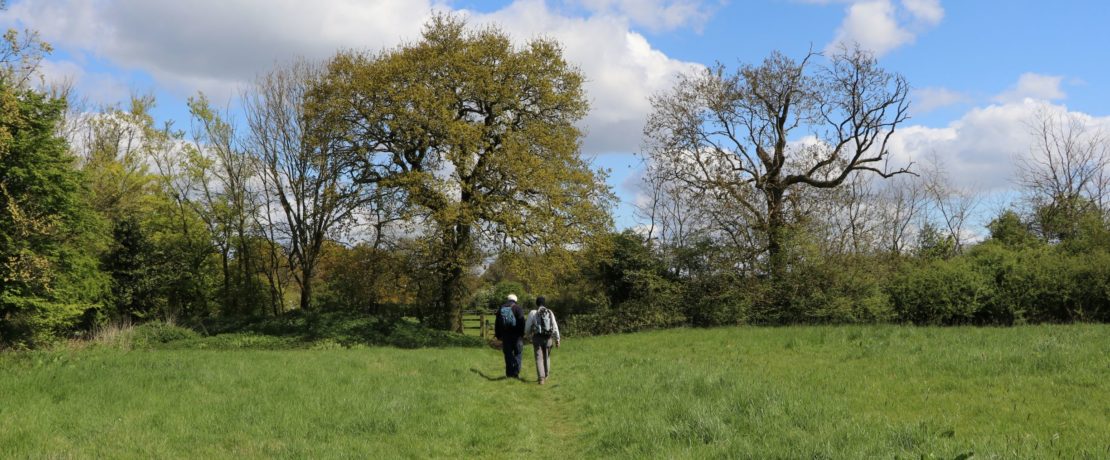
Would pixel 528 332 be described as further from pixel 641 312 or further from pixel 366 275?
pixel 366 275

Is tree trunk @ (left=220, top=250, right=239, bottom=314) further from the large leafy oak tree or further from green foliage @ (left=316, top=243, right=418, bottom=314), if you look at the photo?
the large leafy oak tree

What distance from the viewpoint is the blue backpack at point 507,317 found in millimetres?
12867

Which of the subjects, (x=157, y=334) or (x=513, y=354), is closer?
(x=513, y=354)

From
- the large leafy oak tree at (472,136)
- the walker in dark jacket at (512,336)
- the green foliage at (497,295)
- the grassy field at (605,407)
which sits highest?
the large leafy oak tree at (472,136)

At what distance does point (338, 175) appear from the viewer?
27281 millimetres

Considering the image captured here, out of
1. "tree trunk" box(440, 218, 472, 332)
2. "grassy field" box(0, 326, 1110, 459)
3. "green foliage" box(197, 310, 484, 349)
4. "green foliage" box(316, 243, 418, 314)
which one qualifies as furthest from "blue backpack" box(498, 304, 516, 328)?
"green foliage" box(316, 243, 418, 314)

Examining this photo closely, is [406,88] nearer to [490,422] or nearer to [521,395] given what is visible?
[521,395]

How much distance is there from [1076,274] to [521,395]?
16.9 m

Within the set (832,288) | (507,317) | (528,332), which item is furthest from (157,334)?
(832,288)

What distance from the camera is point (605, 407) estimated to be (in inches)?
337

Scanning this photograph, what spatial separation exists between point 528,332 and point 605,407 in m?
4.39

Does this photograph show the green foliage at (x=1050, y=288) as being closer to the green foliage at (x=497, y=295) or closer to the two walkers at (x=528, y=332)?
the two walkers at (x=528, y=332)

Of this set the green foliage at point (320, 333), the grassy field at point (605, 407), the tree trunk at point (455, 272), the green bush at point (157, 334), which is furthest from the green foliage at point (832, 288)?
the green bush at point (157, 334)

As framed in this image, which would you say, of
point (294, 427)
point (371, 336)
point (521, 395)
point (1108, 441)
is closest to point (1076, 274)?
point (1108, 441)
